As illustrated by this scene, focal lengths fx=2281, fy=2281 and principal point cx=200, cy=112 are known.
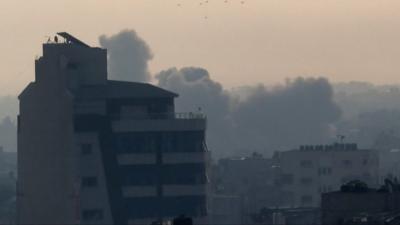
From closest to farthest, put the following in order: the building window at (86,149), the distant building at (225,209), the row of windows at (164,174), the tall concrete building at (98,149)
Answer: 1. the tall concrete building at (98,149)
2. the building window at (86,149)
3. the row of windows at (164,174)
4. the distant building at (225,209)

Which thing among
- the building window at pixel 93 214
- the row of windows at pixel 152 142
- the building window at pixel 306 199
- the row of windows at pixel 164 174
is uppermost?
the building window at pixel 306 199

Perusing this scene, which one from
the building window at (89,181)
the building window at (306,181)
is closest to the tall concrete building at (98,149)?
the building window at (89,181)

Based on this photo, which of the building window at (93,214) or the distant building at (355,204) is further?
the building window at (93,214)

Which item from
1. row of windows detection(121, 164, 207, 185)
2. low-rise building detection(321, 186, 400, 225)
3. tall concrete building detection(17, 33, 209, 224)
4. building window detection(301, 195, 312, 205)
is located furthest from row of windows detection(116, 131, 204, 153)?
building window detection(301, 195, 312, 205)

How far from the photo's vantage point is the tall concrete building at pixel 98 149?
130 m

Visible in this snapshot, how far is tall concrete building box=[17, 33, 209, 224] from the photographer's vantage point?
13038 cm

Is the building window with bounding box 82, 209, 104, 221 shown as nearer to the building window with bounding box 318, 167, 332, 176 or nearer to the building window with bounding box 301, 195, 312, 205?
the building window with bounding box 301, 195, 312, 205

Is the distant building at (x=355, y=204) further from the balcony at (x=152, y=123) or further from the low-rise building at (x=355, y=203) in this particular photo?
the balcony at (x=152, y=123)

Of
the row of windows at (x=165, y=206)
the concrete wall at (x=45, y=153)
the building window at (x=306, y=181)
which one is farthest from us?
the building window at (x=306, y=181)

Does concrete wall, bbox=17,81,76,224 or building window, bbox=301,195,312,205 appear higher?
building window, bbox=301,195,312,205

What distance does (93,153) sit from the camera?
5226 inches

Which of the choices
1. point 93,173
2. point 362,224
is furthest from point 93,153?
point 362,224

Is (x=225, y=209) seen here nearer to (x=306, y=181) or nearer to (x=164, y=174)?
(x=306, y=181)

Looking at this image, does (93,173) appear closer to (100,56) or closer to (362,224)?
(100,56)
